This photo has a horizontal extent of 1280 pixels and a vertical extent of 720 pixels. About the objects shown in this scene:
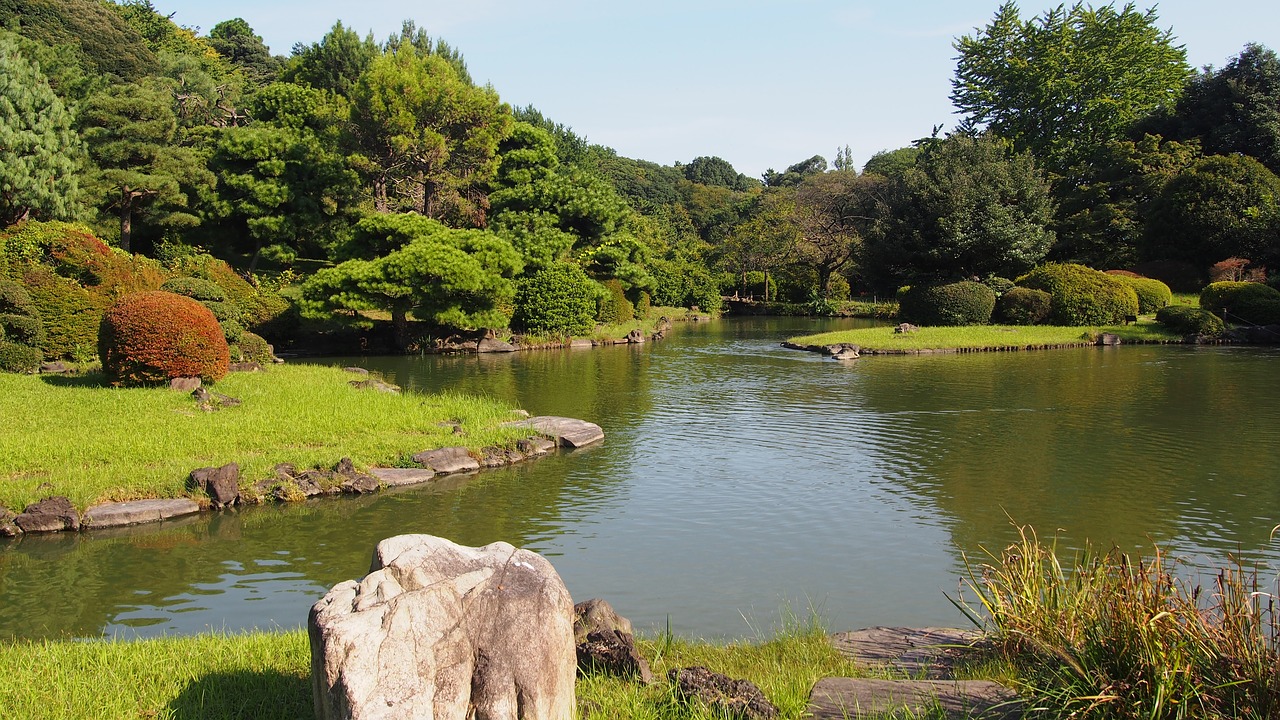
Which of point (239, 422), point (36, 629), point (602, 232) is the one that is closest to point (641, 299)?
point (602, 232)

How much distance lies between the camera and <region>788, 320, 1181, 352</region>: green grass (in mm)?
25000

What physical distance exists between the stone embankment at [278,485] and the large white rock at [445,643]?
6120 mm

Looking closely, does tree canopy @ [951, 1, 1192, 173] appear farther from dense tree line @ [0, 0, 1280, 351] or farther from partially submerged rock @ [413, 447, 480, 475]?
partially submerged rock @ [413, 447, 480, 475]

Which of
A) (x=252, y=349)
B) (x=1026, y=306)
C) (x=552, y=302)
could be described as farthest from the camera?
(x=1026, y=306)

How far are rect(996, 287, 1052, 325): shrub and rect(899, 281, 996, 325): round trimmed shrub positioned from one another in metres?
0.50

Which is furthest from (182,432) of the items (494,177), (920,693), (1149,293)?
(1149,293)

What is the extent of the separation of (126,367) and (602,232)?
2019cm

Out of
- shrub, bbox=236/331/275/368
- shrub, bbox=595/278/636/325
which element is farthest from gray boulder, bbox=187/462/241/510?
shrub, bbox=595/278/636/325

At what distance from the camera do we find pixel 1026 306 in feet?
93.9

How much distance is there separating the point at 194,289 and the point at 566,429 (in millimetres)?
9524

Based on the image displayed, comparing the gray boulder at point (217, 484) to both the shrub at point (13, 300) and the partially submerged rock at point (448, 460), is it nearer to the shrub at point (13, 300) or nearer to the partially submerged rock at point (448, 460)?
the partially submerged rock at point (448, 460)

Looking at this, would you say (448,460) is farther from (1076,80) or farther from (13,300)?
(1076,80)

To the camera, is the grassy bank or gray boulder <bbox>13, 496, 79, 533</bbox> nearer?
the grassy bank

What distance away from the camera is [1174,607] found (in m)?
3.69
